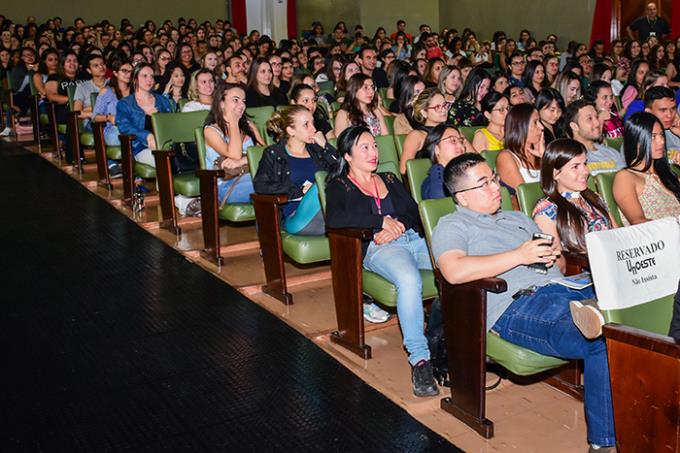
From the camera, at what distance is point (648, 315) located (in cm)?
A: 204

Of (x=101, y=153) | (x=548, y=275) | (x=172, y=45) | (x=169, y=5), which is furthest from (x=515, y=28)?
(x=548, y=275)

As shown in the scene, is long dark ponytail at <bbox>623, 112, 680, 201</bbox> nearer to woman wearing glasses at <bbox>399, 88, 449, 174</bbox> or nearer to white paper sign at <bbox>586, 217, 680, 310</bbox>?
woman wearing glasses at <bbox>399, 88, 449, 174</bbox>

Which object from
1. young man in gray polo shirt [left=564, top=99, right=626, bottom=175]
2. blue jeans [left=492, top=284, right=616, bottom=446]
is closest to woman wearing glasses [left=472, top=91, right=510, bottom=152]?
young man in gray polo shirt [left=564, top=99, right=626, bottom=175]

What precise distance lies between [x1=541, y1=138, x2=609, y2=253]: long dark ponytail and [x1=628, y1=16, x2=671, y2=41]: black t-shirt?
9325mm

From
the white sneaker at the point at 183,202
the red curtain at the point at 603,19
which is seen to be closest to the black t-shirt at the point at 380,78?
the white sneaker at the point at 183,202

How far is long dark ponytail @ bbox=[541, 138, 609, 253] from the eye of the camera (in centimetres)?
265

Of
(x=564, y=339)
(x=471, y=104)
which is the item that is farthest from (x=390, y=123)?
(x=564, y=339)

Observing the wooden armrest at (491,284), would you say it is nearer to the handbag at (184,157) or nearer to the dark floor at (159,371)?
the dark floor at (159,371)

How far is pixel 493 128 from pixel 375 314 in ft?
4.80

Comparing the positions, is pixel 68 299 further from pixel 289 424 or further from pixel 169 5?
pixel 169 5

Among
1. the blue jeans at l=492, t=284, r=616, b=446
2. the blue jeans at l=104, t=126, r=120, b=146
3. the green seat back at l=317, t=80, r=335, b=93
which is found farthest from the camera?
the green seat back at l=317, t=80, r=335, b=93

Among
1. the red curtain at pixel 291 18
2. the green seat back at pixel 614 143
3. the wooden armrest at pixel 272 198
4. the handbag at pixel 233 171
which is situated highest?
the red curtain at pixel 291 18

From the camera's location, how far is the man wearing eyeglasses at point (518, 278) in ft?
7.00

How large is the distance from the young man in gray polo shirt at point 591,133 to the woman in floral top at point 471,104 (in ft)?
A: 3.01
